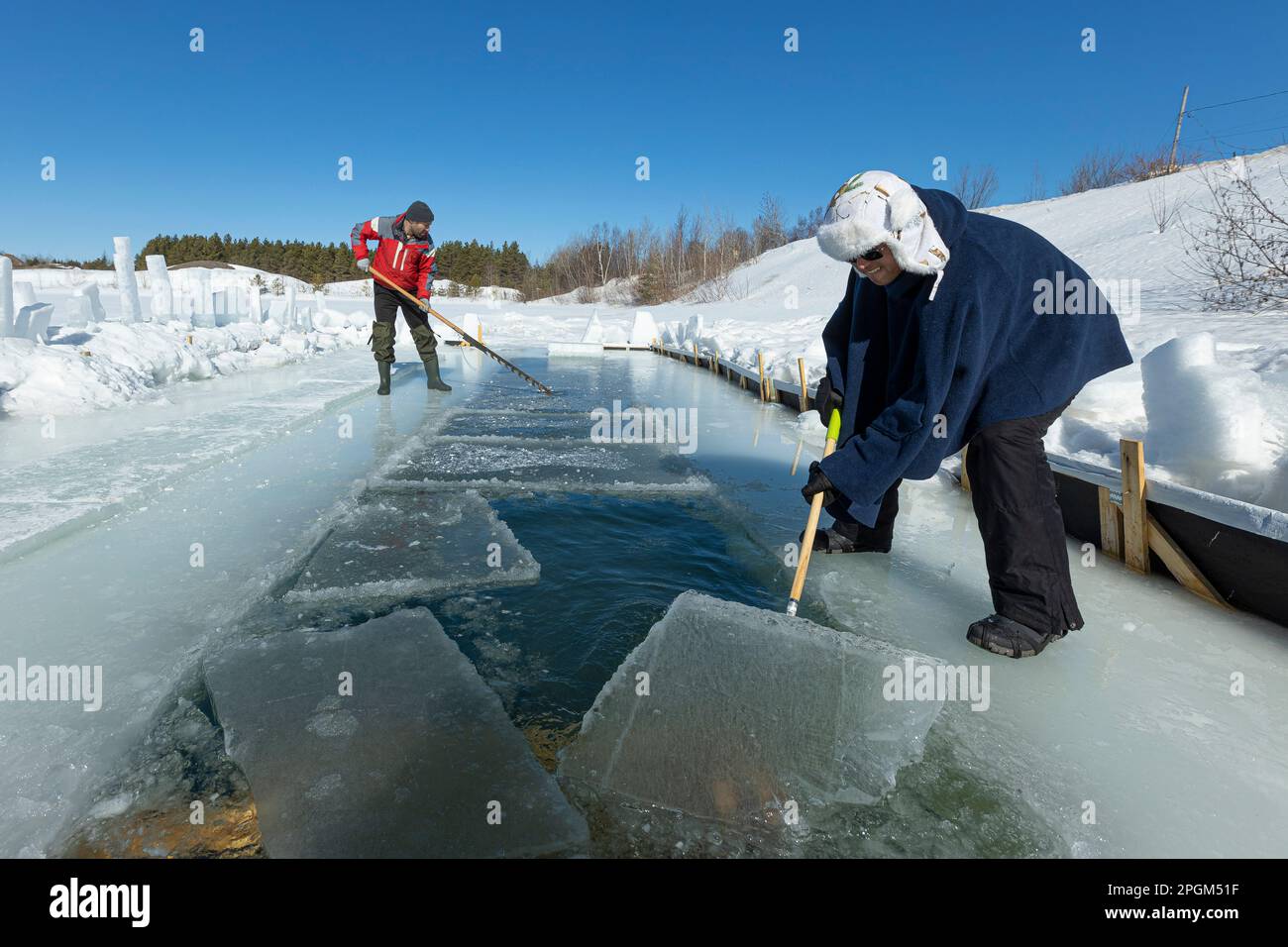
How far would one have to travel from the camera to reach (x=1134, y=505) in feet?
7.81

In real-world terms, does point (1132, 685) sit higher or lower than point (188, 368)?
lower

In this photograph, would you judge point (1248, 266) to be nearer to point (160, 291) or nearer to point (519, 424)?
point (519, 424)

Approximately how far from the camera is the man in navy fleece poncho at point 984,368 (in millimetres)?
1740

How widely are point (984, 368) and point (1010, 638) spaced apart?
79 centimetres

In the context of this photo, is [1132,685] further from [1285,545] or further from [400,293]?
[400,293]

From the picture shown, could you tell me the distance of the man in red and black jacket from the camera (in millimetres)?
6031

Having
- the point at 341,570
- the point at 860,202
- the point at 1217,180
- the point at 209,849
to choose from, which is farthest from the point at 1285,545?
the point at 1217,180

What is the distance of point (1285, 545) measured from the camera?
6.38ft

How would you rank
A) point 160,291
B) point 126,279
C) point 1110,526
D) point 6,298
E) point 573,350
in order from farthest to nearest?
point 573,350 < point 160,291 < point 126,279 < point 6,298 < point 1110,526

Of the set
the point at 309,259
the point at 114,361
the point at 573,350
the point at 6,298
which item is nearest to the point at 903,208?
the point at 114,361

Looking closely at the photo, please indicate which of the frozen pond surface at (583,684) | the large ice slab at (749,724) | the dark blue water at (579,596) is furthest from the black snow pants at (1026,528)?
the dark blue water at (579,596)

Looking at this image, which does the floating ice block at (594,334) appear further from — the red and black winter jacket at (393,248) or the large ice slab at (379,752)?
the large ice slab at (379,752)

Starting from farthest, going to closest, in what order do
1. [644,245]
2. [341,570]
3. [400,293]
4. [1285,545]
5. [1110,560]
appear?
[644,245] < [400,293] < [1110,560] < [341,570] < [1285,545]
